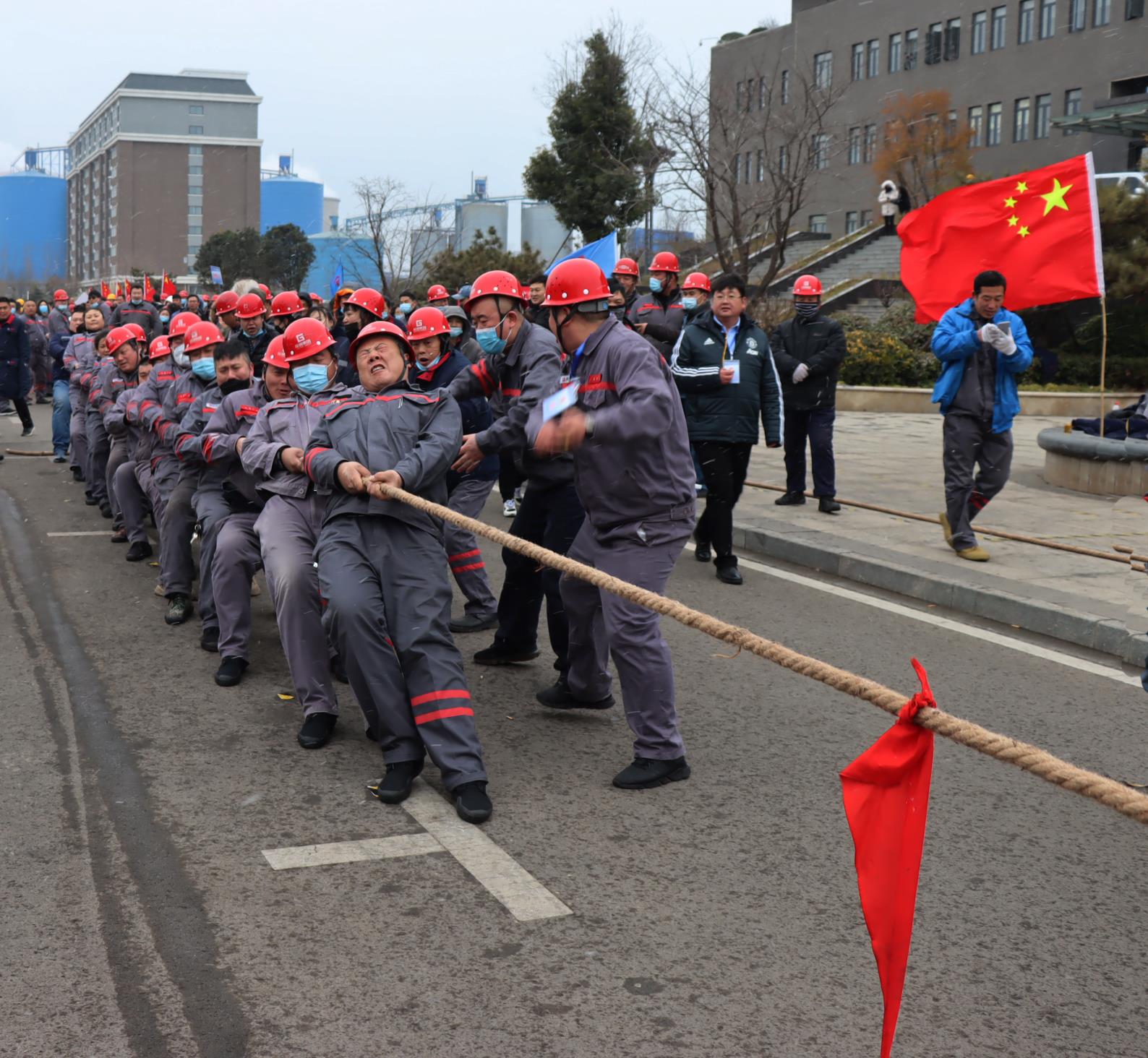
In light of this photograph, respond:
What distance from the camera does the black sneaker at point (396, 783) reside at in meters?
4.80

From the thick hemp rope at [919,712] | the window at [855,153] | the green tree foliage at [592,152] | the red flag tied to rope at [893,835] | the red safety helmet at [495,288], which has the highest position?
the window at [855,153]

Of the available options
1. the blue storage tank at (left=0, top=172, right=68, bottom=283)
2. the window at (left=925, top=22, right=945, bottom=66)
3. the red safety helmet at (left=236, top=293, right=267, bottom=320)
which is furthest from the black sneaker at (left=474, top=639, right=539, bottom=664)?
the blue storage tank at (left=0, top=172, right=68, bottom=283)

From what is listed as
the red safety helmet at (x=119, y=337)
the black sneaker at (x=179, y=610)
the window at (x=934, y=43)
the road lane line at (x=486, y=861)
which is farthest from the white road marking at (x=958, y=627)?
the window at (x=934, y=43)

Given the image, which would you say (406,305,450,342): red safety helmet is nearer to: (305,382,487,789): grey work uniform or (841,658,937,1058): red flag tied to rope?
(305,382,487,789): grey work uniform

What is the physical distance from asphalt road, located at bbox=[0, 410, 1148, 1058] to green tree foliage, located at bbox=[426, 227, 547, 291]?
35335mm

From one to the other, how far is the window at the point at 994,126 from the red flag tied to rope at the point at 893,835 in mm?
48230

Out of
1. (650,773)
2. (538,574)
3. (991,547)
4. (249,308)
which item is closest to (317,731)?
(650,773)

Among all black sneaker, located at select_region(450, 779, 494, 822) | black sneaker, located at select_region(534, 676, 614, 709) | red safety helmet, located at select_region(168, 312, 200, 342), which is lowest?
black sneaker, located at select_region(450, 779, 494, 822)

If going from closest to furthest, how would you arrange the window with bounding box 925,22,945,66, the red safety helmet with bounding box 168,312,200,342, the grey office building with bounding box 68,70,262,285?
the red safety helmet with bounding box 168,312,200,342, the window with bounding box 925,22,945,66, the grey office building with bounding box 68,70,262,285

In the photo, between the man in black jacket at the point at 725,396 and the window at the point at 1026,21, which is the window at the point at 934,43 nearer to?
the window at the point at 1026,21

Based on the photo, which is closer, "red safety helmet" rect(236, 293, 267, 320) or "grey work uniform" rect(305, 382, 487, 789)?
"grey work uniform" rect(305, 382, 487, 789)

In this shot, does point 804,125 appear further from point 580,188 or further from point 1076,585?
point 1076,585

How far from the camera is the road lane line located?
393cm

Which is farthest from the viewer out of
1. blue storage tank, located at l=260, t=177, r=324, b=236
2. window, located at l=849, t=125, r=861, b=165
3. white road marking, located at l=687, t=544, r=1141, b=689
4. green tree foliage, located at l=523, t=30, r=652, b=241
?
blue storage tank, located at l=260, t=177, r=324, b=236
